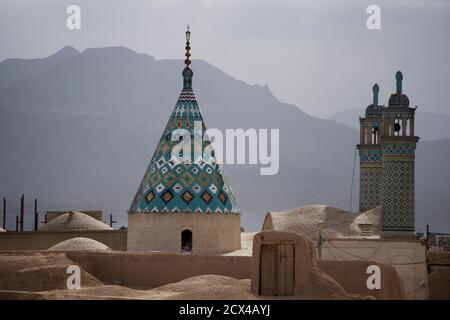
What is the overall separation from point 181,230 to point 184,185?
2.73ft

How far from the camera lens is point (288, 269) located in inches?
624

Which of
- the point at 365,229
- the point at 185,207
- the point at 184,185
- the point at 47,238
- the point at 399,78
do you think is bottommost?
the point at 47,238

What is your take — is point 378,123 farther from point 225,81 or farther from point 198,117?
point 225,81

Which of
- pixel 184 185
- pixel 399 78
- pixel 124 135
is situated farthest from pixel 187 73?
pixel 124 135

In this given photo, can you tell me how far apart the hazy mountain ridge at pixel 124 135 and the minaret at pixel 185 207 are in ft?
173

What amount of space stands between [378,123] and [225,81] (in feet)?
185

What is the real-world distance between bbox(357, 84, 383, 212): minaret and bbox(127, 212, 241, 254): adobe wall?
588 cm

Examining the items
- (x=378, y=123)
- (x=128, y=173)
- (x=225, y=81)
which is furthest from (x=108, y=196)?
(x=378, y=123)

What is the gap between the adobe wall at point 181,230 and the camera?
22.0 meters

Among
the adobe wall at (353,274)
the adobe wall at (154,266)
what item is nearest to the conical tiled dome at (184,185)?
the adobe wall at (154,266)

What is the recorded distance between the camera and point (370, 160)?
27484mm

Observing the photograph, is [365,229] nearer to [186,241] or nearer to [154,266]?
[186,241]

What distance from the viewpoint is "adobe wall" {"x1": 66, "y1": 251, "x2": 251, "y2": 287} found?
18922 millimetres
